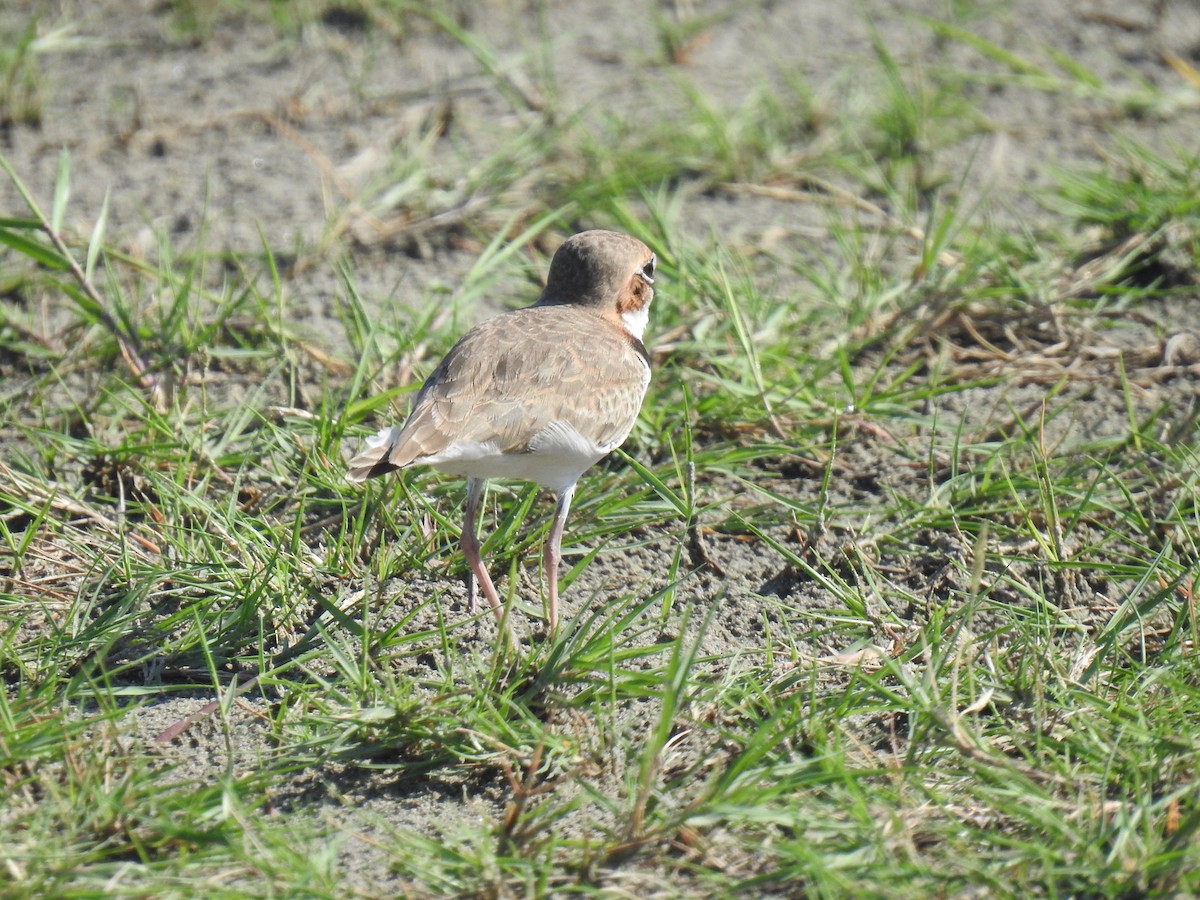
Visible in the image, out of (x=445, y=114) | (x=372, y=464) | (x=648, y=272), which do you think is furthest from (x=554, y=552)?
(x=445, y=114)

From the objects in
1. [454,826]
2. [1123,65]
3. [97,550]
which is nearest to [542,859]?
[454,826]

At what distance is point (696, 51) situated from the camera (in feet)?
25.2

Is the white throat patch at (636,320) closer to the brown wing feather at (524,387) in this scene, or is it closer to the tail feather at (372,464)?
the brown wing feather at (524,387)

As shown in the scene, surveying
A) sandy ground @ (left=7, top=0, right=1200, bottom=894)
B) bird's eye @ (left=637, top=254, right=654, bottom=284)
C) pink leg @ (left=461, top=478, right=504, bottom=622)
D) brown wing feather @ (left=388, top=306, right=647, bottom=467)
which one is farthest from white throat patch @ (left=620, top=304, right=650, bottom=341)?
pink leg @ (left=461, top=478, right=504, bottom=622)

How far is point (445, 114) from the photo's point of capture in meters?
7.03

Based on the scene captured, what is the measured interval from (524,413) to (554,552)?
18.0 inches

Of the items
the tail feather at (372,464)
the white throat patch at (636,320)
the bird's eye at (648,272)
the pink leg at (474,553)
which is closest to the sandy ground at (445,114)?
the pink leg at (474,553)

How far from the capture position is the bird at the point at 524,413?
158 inches

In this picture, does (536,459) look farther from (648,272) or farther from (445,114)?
(445,114)

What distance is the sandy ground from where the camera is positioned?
6.08 m

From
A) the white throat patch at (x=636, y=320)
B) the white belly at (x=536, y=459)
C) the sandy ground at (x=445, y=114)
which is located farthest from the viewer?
the sandy ground at (x=445, y=114)

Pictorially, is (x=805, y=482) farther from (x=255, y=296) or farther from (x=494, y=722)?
(x=255, y=296)

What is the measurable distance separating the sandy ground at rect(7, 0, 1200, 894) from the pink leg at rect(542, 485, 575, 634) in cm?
42

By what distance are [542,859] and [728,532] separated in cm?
167
